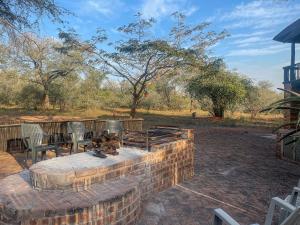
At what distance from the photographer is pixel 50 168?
3.95 meters

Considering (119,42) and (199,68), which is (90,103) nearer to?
(119,42)

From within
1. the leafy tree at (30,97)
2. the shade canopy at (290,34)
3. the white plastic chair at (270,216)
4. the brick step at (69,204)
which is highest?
the shade canopy at (290,34)

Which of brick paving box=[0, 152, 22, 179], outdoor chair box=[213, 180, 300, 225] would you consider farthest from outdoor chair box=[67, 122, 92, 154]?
outdoor chair box=[213, 180, 300, 225]

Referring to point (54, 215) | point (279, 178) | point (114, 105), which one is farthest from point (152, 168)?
point (114, 105)

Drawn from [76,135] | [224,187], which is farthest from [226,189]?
[76,135]

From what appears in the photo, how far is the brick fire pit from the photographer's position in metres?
3.15

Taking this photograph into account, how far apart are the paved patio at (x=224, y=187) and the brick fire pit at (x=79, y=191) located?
0.54 m

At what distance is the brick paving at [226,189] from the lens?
4.70 meters

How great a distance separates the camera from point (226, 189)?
6.21 meters

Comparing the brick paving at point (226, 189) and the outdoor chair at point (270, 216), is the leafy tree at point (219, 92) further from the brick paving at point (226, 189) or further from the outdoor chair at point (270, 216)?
the outdoor chair at point (270, 216)

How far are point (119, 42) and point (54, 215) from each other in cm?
1333

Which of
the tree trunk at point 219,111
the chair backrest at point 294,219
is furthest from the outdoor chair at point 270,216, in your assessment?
the tree trunk at point 219,111

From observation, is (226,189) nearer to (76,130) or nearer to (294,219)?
(76,130)

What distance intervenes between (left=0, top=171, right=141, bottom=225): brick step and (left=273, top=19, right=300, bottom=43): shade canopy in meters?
10.1
